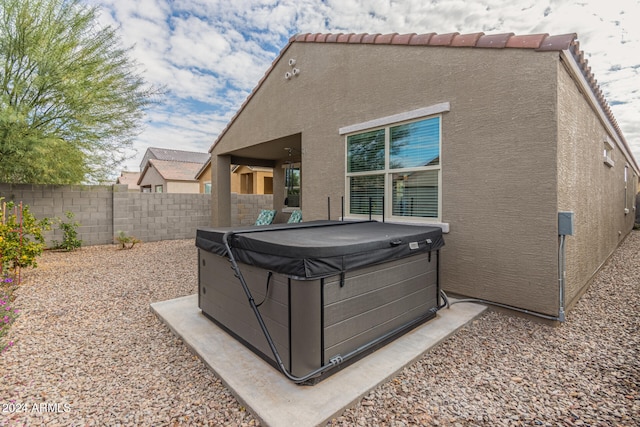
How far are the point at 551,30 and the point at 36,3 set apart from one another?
9245 mm

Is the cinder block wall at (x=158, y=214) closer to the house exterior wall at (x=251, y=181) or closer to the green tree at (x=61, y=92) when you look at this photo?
the green tree at (x=61, y=92)

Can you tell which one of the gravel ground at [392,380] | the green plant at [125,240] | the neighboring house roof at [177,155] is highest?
the neighboring house roof at [177,155]

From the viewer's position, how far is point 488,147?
3580mm

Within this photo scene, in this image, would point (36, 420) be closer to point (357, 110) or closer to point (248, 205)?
point (357, 110)

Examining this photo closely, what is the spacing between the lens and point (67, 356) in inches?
105

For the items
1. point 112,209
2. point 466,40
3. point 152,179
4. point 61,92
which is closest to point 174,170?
point 152,179

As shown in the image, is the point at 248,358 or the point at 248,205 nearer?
the point at 248,358

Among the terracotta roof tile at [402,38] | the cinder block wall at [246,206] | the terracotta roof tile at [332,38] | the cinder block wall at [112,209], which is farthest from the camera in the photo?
the cinder block wall at [246,206]

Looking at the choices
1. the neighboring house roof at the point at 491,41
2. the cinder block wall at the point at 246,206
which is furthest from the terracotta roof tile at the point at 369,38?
the cinder block wall at the point at 246,206

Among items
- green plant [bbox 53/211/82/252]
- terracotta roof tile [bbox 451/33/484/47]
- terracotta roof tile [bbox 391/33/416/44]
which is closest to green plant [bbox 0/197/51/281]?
green plant [bbox 53/211/82/252]

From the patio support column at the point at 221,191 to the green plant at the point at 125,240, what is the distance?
7.43 ft

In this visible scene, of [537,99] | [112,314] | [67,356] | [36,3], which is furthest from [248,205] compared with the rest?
[537,99]

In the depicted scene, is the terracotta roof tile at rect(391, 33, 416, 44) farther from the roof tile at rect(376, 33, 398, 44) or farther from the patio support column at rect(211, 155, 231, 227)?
the patio support column at rect(211, 155, 231, 227)

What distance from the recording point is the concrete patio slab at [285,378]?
187cm
